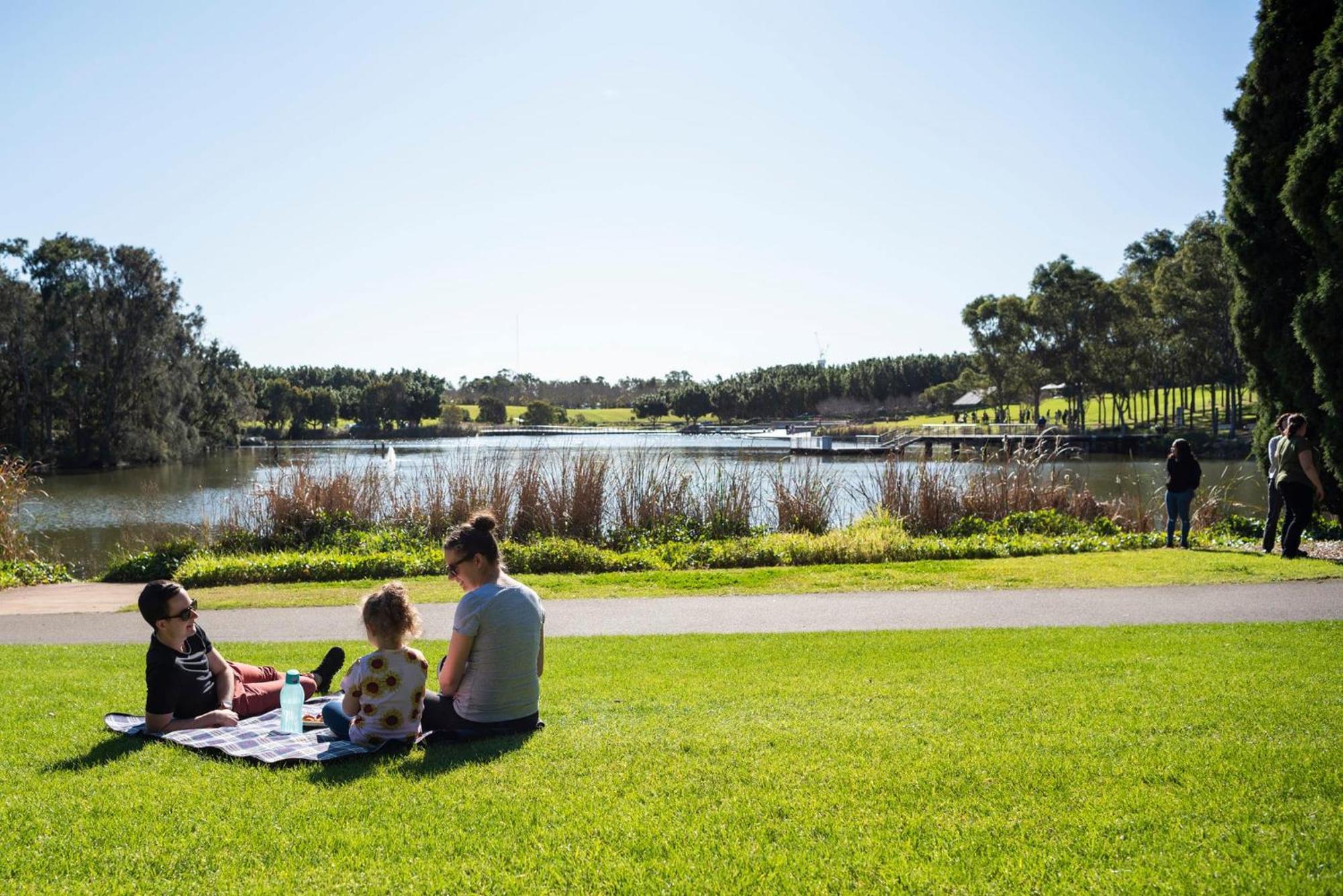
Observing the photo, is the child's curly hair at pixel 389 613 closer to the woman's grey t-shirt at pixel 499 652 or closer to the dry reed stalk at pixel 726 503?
the woman's grey t-shirt at pixel 499 652

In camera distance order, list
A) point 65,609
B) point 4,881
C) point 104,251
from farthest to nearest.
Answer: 1. point 104,251
2. point 65,609
3. point 4,881

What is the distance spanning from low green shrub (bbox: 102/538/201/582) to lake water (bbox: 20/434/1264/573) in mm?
1097

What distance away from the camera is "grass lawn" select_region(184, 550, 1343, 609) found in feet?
38.8

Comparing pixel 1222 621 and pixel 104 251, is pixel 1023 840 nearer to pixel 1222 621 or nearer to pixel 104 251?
pixel 1222 621

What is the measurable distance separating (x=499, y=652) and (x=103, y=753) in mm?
2126

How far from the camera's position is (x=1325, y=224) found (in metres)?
13.0

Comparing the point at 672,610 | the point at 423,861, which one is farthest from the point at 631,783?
the point at 672,610

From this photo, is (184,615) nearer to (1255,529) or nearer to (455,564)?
(455,564)

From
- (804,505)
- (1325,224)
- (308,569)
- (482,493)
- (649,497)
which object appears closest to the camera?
(1325,224)

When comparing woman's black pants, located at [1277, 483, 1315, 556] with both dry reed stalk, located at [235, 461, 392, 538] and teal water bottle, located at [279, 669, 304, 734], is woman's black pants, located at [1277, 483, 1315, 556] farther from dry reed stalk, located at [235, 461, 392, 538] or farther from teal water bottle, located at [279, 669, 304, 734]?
dry reed stalk, located at [235, 461, 392, 538]

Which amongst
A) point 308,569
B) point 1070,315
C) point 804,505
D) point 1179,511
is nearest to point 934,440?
point 1070,315

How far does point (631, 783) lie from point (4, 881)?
2429 mm

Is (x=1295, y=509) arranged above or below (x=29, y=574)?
above

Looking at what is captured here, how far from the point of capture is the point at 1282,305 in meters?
15.1
